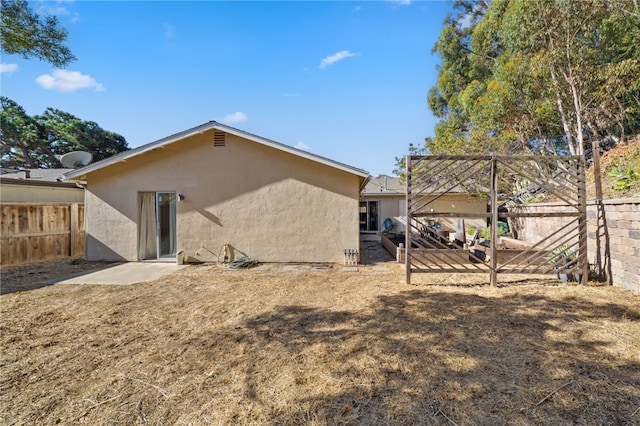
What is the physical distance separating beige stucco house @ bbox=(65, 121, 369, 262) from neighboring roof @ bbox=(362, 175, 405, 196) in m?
7.29

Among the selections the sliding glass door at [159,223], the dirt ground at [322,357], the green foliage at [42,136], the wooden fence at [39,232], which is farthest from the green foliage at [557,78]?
the green foliage at [42,136]

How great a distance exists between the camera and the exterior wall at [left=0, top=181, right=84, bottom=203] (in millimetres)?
8695

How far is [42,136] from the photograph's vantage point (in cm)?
2556

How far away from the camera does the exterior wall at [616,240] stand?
17.7ft

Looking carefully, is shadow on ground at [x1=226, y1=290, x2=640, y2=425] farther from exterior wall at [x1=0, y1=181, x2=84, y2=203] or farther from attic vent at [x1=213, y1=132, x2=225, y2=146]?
exterior wall at [x1=0, y1=181, x2=84, y2=203]

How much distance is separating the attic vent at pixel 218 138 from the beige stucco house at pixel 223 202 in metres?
0.03

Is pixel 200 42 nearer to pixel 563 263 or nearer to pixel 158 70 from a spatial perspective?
pixel 158 70

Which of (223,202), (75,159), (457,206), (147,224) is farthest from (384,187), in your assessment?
(75,159)

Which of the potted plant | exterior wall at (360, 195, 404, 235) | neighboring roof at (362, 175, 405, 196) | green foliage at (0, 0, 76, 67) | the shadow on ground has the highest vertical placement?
green foliage at (0, 0, 76, 67)

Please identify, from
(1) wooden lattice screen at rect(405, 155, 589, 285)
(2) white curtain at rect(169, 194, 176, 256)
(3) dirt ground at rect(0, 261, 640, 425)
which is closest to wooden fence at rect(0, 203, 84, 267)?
(3) dirt ground at rect(0, 261, 640, 425)

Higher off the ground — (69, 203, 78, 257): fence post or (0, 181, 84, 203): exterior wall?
(0, 181, 84, 203): exterior wall

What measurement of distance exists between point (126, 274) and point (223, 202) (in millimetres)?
3256

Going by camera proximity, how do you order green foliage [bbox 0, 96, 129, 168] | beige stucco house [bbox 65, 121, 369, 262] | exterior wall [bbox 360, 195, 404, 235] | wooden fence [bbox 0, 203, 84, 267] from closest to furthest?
wooden fence [bbox 0, 203, 84, 267] < beige stucco house [bbox 65, 121, 369, 262] < exterior wall [bbox 360, 195, 404, 235] < green foliage [bbox 0, 96, 129, 168]

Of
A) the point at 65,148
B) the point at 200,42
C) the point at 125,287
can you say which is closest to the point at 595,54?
the point at 200,42
